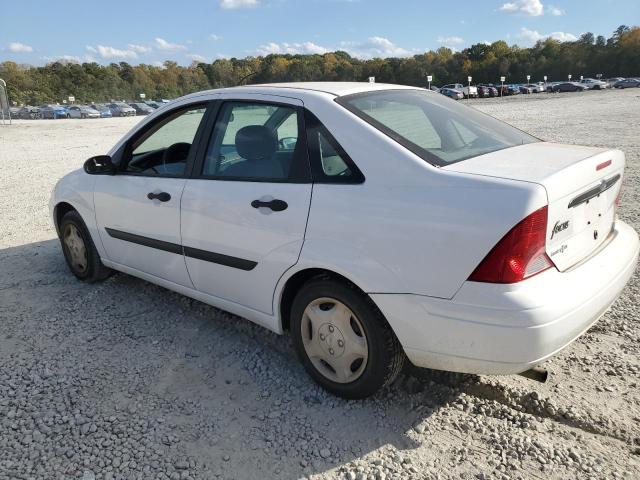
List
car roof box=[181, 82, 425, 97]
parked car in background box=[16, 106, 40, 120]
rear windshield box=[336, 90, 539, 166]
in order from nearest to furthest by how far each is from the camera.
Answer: rear windshield box=[336, 90, 539, 166] → car roof box=[181, 82, 425, 97] → parked car in background box=[16, 106, 40, 120]

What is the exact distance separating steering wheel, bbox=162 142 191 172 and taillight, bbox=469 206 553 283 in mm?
2224

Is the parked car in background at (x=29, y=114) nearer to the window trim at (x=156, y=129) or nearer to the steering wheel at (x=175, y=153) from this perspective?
the window trim at (x=156, y=129)

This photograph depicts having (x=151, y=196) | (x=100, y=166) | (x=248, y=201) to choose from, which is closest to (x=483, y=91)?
(x=100, y=166)

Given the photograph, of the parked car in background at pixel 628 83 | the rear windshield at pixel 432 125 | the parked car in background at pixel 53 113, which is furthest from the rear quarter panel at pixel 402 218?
the parked car in background at pixel 628 83

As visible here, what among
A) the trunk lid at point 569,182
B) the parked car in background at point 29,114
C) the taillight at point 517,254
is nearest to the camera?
the taillight at point 517,254

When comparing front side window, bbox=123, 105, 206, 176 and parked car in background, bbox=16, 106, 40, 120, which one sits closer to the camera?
front side window, bbox=123, 105, 206, 176

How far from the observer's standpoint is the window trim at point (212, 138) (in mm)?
2783

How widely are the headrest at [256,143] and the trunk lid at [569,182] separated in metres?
1.15

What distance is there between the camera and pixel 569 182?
2.28 m

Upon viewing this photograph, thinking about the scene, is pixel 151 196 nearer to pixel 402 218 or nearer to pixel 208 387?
pixel 208 387

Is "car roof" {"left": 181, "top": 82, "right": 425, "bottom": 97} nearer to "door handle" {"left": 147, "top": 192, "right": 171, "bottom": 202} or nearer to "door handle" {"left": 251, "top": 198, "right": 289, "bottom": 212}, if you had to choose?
"door handle" {"left": 251, "top": 198, "right": 289, "bottom": 212}

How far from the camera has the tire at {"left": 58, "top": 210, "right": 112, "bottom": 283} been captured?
4.46 m

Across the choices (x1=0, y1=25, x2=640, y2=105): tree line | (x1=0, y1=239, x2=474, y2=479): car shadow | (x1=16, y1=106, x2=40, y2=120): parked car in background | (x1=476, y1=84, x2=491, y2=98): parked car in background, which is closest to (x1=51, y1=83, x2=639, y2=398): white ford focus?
(x1=0, y1=239, x2=474, y2=479): car shadow

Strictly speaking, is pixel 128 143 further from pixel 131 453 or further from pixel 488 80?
pixel 488 80
